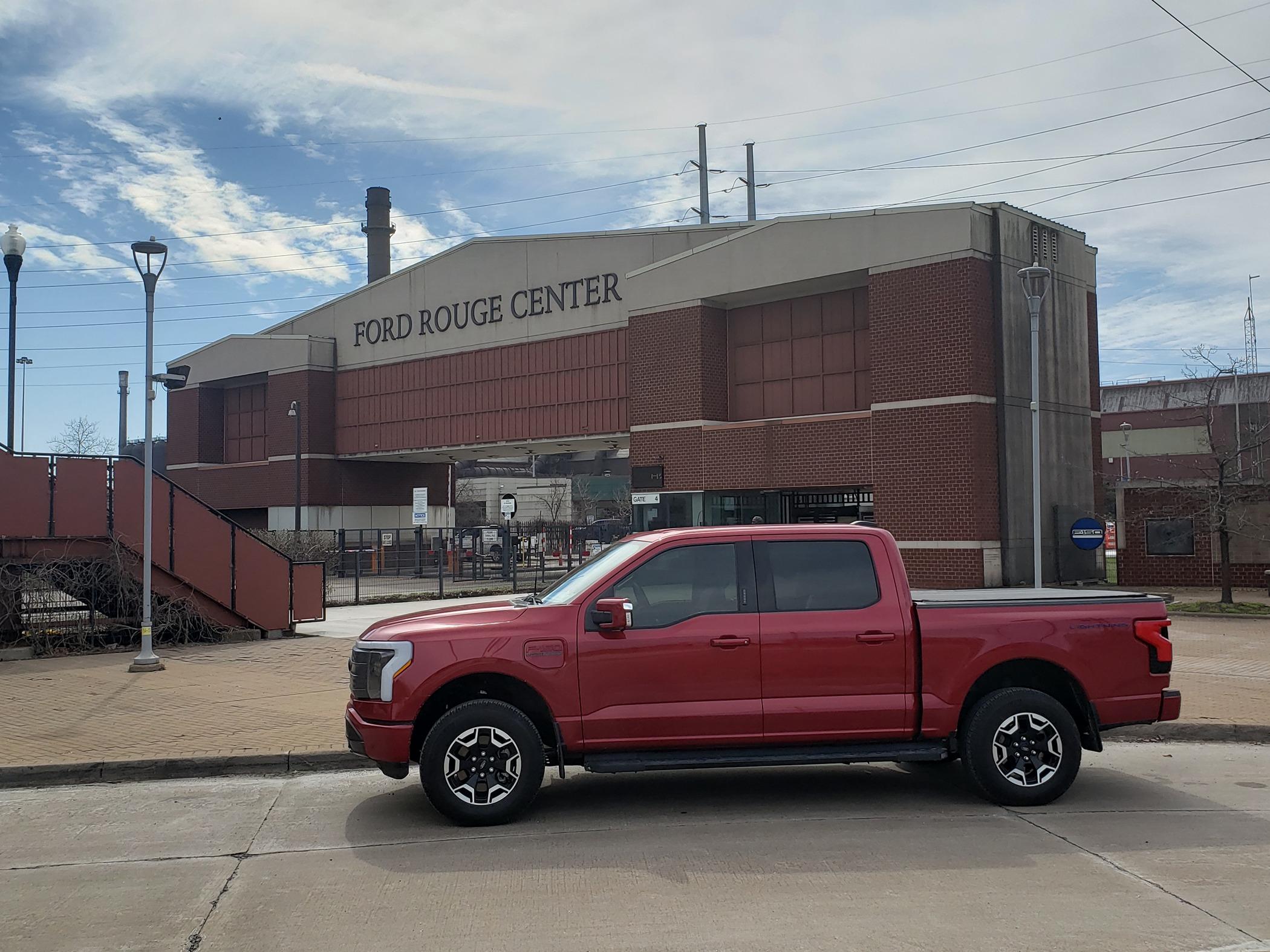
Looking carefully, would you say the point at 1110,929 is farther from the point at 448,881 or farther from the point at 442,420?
the point at 442,420

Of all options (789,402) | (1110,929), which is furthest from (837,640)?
(789,402)

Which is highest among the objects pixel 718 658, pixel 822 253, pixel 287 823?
pixel 822 253

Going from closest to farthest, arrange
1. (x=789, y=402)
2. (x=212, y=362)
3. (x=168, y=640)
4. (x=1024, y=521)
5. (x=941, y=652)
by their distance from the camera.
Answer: (x=941, y=652) → (x=168, y=640) → (x=1024, y=521) → (x=789, y=402) → (x=212, y=362)

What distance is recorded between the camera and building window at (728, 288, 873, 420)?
94.0 ft

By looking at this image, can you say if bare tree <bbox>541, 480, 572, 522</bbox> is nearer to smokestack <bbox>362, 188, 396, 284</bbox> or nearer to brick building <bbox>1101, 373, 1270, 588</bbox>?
smokestack <bbox>362, 188, 396, 284</bbox>

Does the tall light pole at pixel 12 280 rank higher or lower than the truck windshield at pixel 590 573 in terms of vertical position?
higher

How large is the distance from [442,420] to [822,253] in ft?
63.8

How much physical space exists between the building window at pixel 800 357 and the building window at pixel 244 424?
2662cm

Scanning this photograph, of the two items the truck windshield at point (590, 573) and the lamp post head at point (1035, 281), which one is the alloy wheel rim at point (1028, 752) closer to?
the truck windshield at point (590, 573)

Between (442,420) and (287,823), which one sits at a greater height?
(442,420)

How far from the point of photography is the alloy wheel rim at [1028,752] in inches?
281

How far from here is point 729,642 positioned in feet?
22.6

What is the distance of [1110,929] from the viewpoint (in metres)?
4.97

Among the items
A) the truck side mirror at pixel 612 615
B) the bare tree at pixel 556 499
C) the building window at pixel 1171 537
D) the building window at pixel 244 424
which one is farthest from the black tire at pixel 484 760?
the bare tree at pixel 556 499
